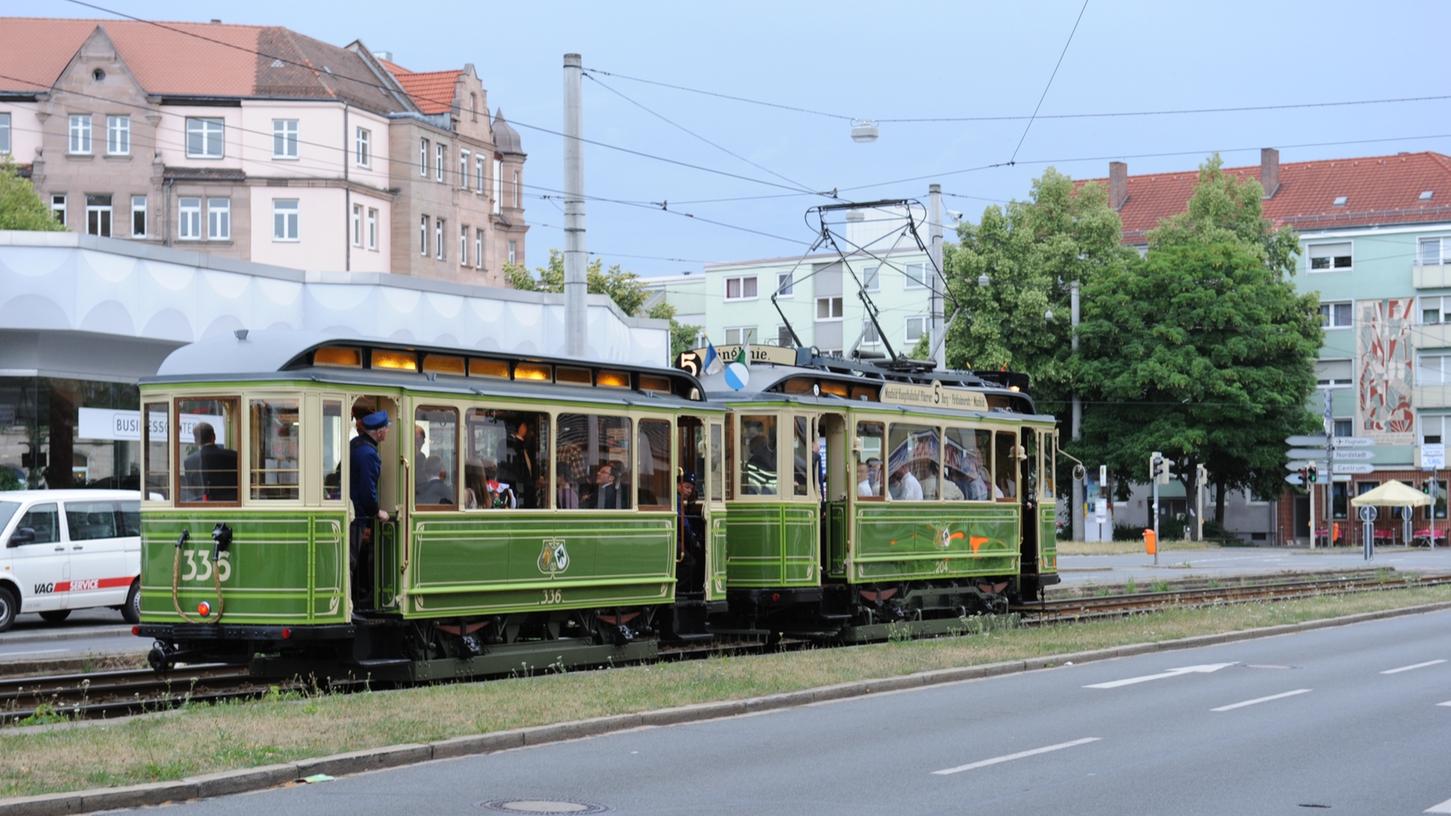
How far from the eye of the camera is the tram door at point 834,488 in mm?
21125

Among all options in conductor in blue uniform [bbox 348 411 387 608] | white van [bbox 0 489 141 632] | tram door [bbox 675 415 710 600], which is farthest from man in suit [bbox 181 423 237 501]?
white van [bbox 0 489 141 632]

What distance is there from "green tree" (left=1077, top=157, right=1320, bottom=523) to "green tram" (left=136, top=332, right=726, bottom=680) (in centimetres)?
5311

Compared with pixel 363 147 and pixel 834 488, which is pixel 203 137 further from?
pixel 834 488

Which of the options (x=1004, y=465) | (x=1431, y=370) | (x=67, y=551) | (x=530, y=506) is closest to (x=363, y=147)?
(x=1431, y=370)

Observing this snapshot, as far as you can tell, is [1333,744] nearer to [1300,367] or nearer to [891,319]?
[1300,367]

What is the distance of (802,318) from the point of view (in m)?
89.2

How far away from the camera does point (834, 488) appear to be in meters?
21.2

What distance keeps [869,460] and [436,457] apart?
6883 millimetres

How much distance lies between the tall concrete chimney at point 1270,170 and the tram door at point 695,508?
70560mm

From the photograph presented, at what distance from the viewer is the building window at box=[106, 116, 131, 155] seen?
6712 centimetres

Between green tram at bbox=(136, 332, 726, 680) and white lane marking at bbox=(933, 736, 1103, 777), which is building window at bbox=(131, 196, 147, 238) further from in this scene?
white lane marking at bbox=(933, 736, 1103, 777)

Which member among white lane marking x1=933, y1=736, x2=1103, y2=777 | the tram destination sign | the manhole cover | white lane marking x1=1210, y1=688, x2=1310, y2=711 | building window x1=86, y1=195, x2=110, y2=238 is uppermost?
building window x1=86, y1=195, x2=110, y2=238

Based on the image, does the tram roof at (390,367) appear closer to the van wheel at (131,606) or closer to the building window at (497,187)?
the van wheel at (131,606)

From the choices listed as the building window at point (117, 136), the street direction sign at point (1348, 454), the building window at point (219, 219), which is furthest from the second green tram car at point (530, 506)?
the building window at point (117, 136)
